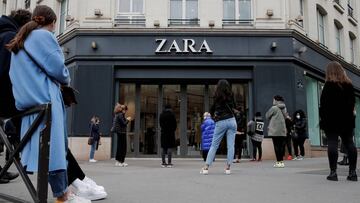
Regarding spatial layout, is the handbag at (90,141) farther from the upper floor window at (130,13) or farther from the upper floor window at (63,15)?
the upper floor window at (63,15)

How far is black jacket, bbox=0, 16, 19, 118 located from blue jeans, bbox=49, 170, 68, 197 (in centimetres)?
80

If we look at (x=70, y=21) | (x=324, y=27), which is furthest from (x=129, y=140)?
(x=324, y=27)

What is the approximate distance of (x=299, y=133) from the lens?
44.8ft

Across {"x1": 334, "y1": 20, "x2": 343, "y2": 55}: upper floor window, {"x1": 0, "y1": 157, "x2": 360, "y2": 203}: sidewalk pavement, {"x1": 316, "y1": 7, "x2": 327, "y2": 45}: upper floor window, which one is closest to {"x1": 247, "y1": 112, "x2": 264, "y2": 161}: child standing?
{"x1": 0, "y1": 157, "x2": 360, "y2": 203}: sidewalk pavement

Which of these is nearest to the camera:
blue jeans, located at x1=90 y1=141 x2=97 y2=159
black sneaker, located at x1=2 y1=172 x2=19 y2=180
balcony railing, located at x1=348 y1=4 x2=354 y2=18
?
black sneaker, located at x1=2 y1=172 x2=19 y2=180

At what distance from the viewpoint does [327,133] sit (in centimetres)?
665

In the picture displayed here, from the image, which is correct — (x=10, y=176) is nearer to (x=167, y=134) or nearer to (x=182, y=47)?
(x=167, y=134)

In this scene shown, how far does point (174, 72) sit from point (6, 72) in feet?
37.9

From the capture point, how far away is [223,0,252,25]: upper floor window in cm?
1590

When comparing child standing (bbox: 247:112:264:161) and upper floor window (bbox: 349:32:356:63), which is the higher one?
upper floor window (bbox: 349:32:356:63)

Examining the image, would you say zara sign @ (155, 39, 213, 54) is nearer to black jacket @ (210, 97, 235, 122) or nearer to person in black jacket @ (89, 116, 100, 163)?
person in black jacket @ (89, 116, 100, 163)

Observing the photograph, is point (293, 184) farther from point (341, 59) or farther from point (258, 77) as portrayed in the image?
point (341, 59)

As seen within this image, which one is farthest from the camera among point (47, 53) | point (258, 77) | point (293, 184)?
point (258, 77)

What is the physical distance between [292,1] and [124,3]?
22.5 ft
